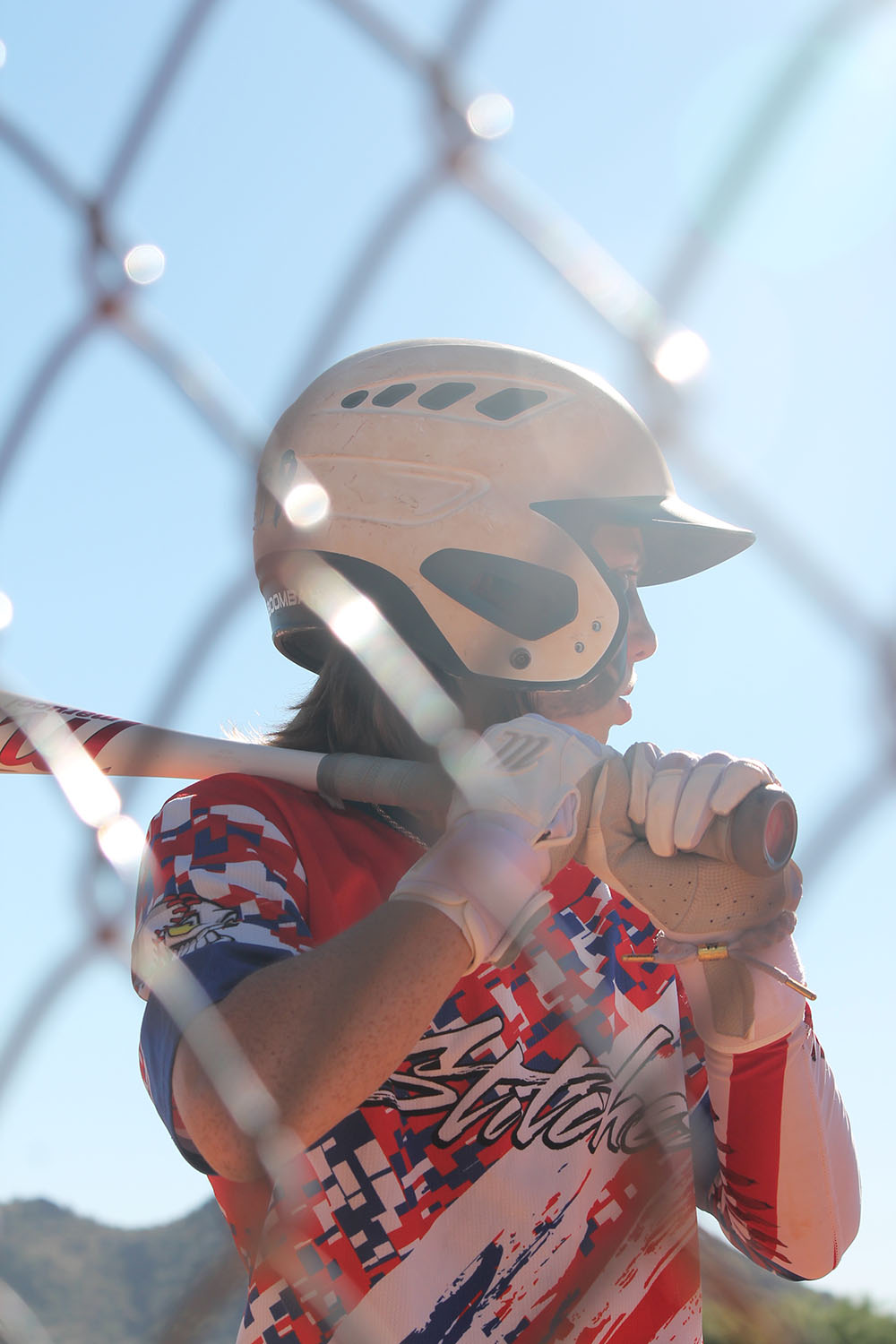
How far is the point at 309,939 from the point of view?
160cm

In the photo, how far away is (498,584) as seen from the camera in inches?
89.0

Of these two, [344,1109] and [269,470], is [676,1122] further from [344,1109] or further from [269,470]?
[269,470]

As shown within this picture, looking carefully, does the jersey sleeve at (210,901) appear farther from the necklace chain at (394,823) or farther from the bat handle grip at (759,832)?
the bat handle grip at (759,832)

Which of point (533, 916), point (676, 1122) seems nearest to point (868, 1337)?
point (676, 1122)

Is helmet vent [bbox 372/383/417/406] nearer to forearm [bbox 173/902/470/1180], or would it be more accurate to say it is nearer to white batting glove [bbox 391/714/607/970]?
white batting glove [bbox 391/714/607/970]

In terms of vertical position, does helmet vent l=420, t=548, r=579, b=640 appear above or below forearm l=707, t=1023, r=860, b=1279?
above

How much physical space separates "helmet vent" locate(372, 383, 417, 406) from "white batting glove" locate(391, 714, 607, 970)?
3.18ft

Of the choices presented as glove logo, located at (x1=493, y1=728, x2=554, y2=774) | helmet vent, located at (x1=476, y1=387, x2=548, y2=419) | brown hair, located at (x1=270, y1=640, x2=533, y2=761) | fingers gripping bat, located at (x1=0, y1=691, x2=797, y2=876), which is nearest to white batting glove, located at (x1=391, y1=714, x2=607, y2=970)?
glove logo, located at (x1=493, y1=728, x2=554, y2=774)

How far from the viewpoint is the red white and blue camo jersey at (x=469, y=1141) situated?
5.46 feet

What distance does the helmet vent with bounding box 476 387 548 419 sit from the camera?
2.42 metres

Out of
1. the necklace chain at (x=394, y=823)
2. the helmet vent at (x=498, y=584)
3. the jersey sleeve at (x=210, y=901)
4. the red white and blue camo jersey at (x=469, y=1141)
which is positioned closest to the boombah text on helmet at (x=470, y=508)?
the helmet vent at (x=498, y=584)

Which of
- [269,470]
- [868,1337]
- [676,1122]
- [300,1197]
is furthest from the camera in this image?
[868,1337]

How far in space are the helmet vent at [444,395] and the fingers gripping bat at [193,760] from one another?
28.2 inches

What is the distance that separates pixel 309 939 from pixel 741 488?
2.65 feet
